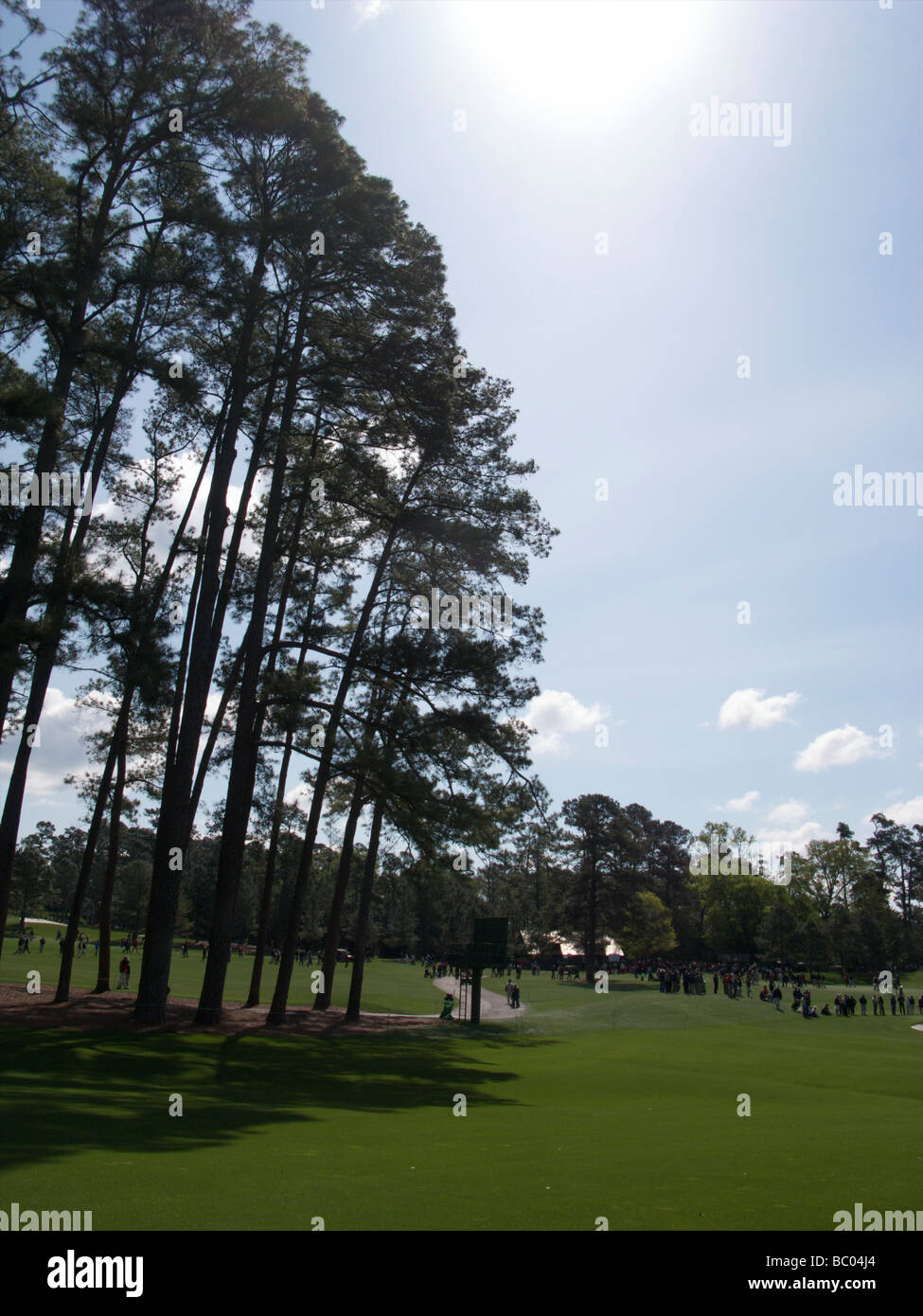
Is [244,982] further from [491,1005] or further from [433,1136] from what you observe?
[433,1136]

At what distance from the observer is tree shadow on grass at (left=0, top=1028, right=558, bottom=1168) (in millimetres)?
9586

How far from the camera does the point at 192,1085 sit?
48.3 feet

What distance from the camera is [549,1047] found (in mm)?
29859

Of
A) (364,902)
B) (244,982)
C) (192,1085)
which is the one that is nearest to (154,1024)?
(192,1085)

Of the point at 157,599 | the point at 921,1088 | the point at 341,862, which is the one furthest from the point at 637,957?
the point at 157,599

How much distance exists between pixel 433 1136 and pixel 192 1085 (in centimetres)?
532

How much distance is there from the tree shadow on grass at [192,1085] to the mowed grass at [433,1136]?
0.07 m

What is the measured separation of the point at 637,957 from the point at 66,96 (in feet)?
302

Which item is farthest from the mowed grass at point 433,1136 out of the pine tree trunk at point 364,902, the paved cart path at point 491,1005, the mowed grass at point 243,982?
the paved cart path at point 491,1005

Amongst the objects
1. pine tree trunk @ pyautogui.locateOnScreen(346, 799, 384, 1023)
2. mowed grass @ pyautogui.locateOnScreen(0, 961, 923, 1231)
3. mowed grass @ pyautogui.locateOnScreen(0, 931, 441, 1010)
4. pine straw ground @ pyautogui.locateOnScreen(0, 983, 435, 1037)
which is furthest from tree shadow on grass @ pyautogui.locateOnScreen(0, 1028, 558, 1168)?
mowed grass @ pyautogui.locateOnScreen(0, 931, 441, 1010)

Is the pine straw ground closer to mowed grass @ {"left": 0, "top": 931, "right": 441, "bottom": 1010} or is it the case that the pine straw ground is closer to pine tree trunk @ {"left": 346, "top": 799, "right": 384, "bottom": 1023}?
pine tree trunk @ {"left": 346, "top": 799, "right": 384, "bottom": 1023}

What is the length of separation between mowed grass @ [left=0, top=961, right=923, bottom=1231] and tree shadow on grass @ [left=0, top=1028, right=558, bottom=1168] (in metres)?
0.07

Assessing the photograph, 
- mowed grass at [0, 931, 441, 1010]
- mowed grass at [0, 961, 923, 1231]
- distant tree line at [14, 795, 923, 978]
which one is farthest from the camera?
distant tree line at [14, 795, 923, 978]

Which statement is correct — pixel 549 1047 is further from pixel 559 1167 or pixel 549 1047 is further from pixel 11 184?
pixel 11 184
